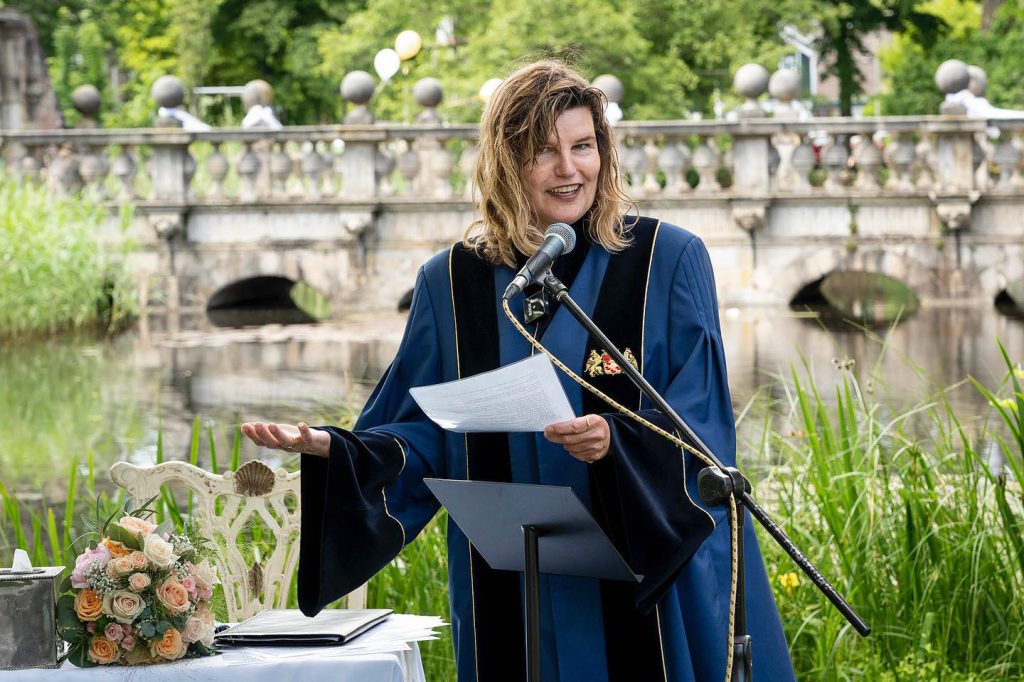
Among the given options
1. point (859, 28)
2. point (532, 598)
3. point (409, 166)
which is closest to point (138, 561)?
point (532, 598)

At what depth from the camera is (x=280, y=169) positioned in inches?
750

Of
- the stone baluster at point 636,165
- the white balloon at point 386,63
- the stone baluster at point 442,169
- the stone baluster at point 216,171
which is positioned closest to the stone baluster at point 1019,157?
the stone baluster at point 636,165

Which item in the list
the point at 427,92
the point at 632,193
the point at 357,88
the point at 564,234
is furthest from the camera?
the point at 427,92

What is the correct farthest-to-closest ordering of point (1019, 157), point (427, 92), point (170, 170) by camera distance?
point (427, 92) < point (170, 170) < point (1019, 157)

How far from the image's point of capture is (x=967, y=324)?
53.9 feet

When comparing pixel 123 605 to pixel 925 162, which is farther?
pixel 925 162

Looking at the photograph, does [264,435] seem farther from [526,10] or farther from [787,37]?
[787,37]

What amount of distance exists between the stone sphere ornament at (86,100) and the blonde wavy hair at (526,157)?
723 inches

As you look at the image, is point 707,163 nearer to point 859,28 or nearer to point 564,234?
→ point 859,28

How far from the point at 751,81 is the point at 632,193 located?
2.10 metres

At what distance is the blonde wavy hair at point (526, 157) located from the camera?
3207 millimetres

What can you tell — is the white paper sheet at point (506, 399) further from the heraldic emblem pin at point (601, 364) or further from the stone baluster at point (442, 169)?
the stone baluster at point (442, 169)

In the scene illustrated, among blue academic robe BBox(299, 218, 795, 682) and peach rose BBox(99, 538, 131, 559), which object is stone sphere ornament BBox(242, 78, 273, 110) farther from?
peach rose BBox(99, 538, 131, 559)

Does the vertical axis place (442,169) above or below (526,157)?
above
